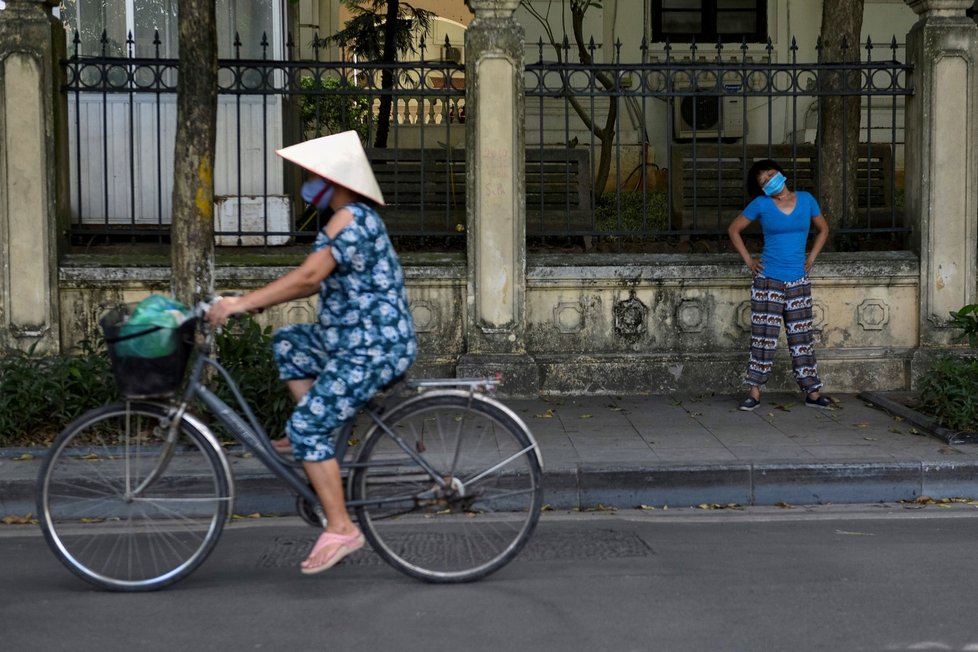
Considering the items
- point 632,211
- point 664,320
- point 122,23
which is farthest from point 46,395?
point 632,211

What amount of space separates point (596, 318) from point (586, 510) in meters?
2.89

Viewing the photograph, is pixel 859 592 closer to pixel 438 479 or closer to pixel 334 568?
pixel 438 479

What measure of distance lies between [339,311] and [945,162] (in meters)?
6.29


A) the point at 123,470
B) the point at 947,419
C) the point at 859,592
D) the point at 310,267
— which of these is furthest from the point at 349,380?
the point at 947,419

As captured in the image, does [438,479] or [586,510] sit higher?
[438,479]

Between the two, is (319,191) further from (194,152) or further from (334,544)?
(194,152)

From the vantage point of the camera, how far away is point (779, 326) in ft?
30.4

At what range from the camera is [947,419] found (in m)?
8.32

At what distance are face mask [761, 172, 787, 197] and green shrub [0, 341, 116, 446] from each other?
4615mm

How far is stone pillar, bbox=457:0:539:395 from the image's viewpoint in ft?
31.7

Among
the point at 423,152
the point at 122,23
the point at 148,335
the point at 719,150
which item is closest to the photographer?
the point at 148,335

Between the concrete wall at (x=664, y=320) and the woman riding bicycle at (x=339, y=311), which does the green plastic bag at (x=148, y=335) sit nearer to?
the woman riding bicycle at (x=339, y=311)

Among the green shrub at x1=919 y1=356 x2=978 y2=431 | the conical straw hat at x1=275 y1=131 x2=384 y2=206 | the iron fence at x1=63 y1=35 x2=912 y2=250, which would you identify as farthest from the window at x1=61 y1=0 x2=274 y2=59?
the conical straw hat at x1=275 y1=131 x2=384 y2=206

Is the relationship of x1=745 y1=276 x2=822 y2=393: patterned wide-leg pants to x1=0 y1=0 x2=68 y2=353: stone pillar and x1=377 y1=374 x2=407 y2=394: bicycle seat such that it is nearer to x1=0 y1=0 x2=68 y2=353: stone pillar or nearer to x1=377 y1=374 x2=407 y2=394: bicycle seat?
x1=377 y1=374 x2=407 y2=394: bicycle seat
